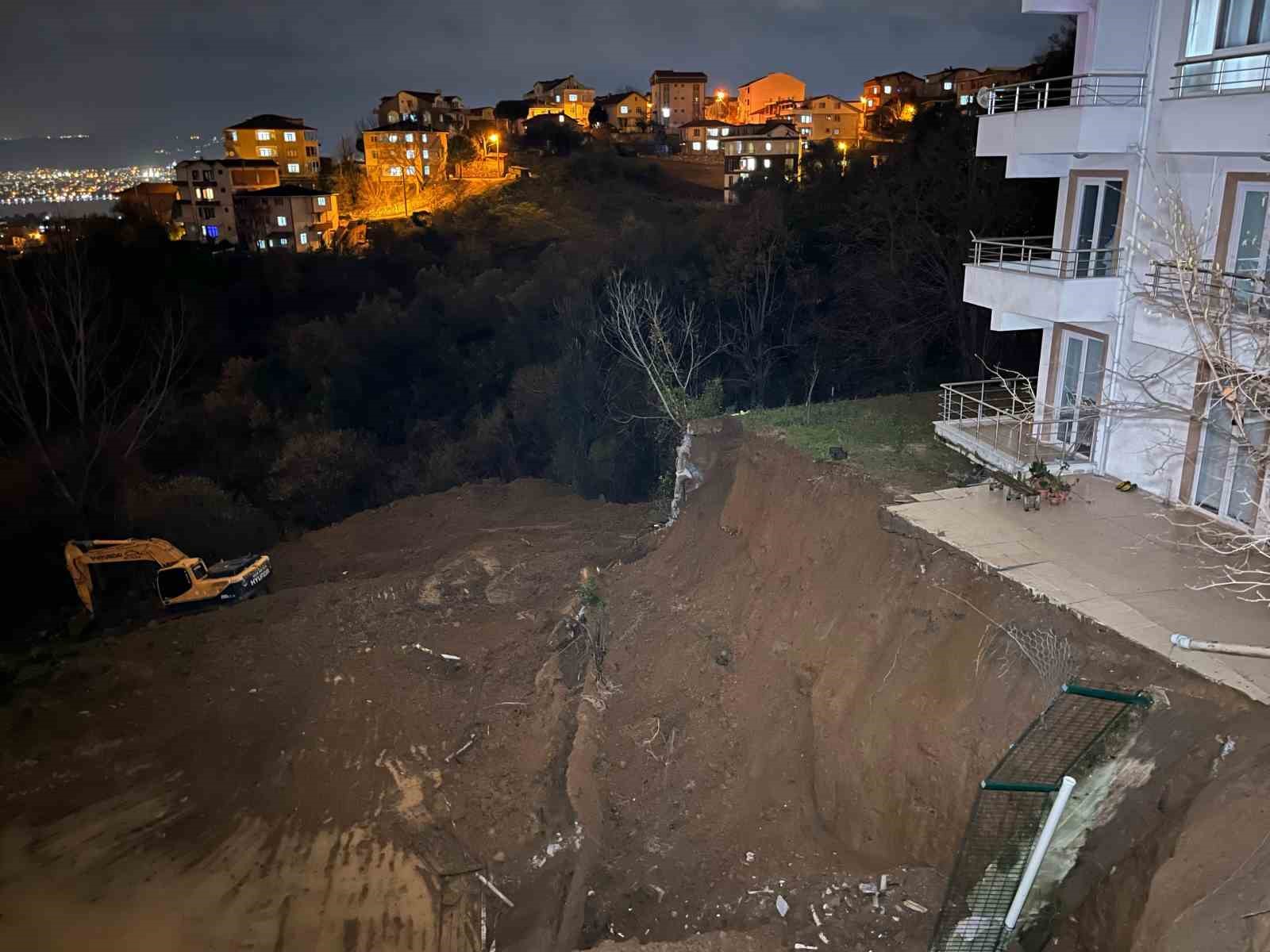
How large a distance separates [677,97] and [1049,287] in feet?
309

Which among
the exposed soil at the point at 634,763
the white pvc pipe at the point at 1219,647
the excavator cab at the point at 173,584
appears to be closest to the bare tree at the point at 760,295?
the exposed soil at the point at 634,763

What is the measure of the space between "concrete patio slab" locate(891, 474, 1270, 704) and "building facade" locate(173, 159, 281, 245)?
6866 cm

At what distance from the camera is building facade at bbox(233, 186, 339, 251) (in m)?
65.3

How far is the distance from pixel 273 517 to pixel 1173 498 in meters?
30.9

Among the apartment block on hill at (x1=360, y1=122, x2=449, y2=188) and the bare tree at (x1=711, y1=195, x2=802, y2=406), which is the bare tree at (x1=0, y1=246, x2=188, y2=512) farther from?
the apartment block on hill at (x1=360, y1=122, x2=449, y2=188)

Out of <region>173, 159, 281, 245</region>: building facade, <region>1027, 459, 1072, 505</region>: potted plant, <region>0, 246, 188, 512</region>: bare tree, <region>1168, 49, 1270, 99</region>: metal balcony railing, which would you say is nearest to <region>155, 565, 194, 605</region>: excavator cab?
<region>0, 246, 188, 512</region>: bare tree

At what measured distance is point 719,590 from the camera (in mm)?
16047

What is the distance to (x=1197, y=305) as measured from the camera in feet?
36.5

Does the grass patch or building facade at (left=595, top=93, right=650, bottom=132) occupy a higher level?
building facade at (left=595, top=93, right=650, bottom=132)

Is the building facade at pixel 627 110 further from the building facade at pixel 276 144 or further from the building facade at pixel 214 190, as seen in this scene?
the building facade at pixel 214 190

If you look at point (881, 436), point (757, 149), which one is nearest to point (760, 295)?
point (881, 436)

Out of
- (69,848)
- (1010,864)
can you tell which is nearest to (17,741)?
(69,848)

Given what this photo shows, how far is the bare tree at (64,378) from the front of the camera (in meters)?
26.3

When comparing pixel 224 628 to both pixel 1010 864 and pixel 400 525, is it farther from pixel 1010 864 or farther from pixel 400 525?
pixel 1010 864
